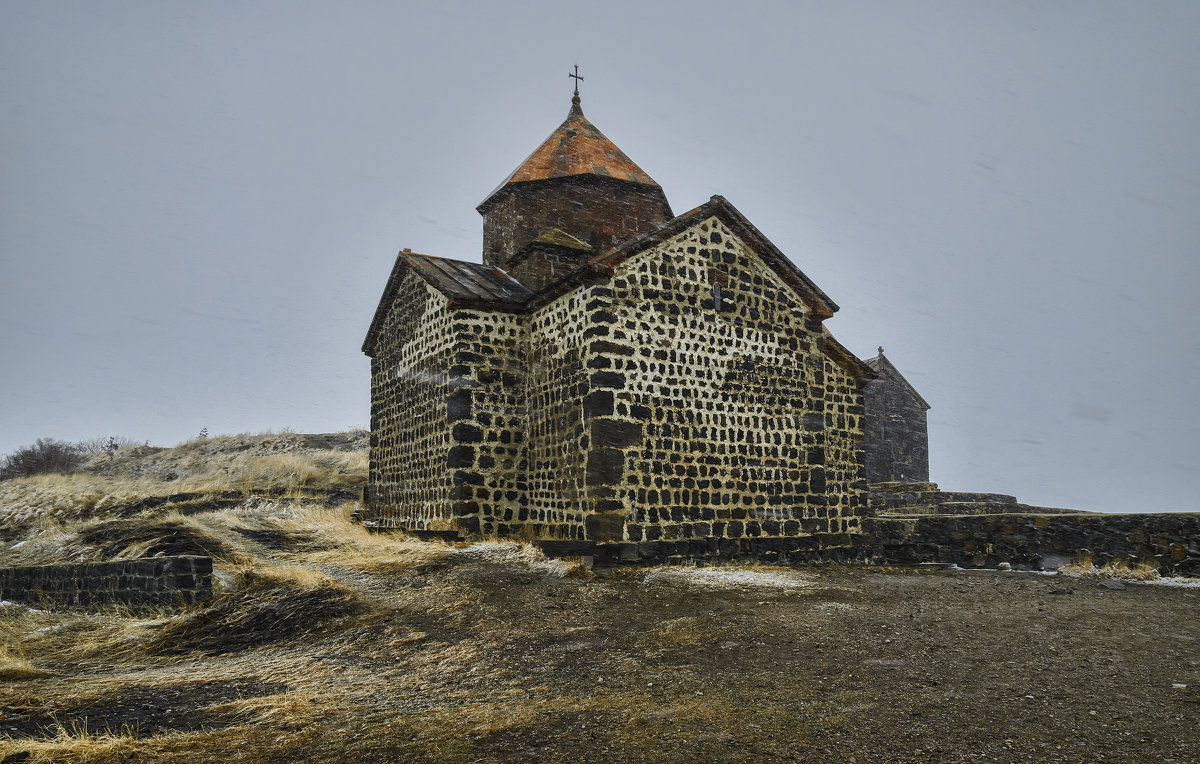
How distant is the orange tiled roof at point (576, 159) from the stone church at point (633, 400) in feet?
6.20

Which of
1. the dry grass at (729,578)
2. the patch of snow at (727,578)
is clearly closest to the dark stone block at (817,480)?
the dry grass at (729,578)

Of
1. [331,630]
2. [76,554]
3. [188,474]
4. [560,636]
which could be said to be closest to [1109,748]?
[560,636]

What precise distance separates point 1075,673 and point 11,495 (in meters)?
26.9

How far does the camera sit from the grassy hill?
4.76 meters

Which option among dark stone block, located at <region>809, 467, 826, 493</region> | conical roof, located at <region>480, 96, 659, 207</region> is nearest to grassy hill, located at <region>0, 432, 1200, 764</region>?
dark stone block, located at <region>809, 467, 826, 493</region>

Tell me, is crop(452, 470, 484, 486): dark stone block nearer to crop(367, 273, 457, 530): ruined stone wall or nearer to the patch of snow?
crop(367, 273, 457, 530): ruined stone wall

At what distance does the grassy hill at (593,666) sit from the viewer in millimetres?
4762

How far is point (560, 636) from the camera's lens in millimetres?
7930

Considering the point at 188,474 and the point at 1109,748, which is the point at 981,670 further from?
the point at 188,474

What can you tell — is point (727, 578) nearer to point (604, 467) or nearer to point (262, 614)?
point (604, 467)

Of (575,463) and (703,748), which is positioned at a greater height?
(575,463)

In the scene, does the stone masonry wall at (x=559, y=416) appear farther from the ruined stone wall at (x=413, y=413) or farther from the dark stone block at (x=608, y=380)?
the ruined stone wall at (x=413, y=413)

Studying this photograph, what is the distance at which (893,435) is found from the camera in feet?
96.6

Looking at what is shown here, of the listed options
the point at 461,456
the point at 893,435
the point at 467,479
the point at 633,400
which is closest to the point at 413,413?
the point at 461,456
